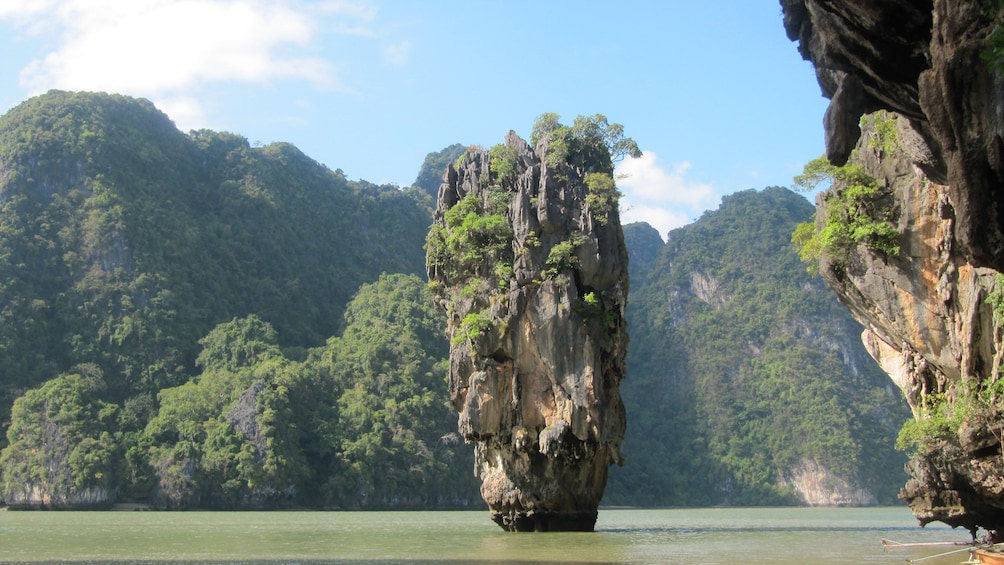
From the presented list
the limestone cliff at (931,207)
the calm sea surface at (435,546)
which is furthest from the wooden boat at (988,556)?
the calm sea surface at (435,546)

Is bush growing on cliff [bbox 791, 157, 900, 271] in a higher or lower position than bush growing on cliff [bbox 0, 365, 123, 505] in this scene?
higher

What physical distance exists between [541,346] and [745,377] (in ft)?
246

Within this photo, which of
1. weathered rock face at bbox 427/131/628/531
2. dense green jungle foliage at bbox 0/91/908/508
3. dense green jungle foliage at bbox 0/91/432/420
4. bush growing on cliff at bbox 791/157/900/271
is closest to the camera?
bush growing on cliff at bbox 791/157/900/271

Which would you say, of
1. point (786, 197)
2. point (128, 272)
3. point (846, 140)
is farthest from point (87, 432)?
point (786, 197)

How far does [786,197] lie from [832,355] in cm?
2882

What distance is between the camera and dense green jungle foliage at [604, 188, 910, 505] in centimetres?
8438

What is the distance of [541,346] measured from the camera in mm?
28172

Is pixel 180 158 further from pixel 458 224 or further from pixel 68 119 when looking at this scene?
pixel 458 224

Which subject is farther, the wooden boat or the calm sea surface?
the calm sea surface

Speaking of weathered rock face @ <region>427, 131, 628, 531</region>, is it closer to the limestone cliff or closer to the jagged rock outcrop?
the limestone cliff

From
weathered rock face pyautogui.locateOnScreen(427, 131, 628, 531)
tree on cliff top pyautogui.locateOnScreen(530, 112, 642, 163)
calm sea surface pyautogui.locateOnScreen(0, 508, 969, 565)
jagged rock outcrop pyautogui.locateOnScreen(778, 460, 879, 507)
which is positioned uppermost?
tree on cliff top pyautogui.locateOnScreen(530, 112, 642, 163)

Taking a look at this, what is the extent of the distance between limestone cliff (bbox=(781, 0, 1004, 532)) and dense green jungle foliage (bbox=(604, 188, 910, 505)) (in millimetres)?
58351

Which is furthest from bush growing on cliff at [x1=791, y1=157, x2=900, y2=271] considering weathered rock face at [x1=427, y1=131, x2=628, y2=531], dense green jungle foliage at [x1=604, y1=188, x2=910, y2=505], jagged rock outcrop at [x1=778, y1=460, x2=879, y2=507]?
jagged rock outcrop at [x1=778, y1=460, x2=879, y2=507]

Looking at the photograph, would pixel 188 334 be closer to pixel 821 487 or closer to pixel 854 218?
pixel 821 487
